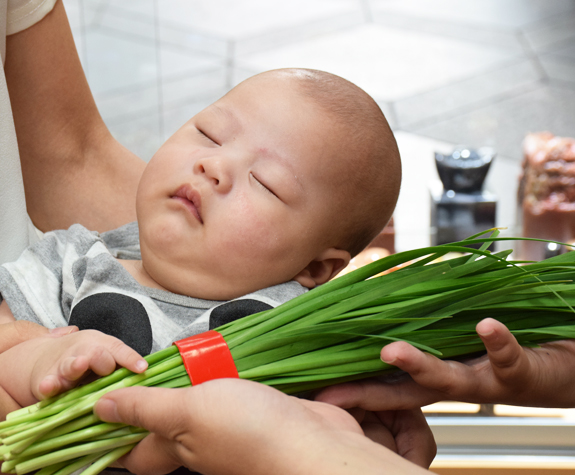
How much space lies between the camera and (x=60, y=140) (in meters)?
1.30

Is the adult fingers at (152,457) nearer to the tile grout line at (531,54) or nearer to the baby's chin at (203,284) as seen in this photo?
the baby's chin at (203,284)

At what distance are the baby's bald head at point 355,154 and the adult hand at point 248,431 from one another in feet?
1.59

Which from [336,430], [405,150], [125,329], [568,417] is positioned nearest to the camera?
[336,430]

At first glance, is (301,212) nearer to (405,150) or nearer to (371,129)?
(371,129)

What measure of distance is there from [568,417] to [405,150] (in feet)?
9.45

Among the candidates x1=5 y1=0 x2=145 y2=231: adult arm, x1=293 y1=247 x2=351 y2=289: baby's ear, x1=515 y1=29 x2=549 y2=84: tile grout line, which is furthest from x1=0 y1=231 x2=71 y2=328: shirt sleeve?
x1=515 y1=29 x2=549 y2=84: tile grout line

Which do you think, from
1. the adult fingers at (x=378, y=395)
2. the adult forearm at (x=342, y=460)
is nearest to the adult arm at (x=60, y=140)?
the adult fingers at (x=378, y=395)

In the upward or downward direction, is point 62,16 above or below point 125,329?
above

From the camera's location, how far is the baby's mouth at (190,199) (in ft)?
3.36

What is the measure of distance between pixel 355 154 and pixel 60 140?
2.22ft

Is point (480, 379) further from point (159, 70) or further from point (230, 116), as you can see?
point (159, 70)

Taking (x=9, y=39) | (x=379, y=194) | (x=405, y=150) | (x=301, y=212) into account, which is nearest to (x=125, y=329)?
(x=301, y=212)

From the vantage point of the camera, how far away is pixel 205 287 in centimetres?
104

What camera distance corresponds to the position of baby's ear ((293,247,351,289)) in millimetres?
1159
